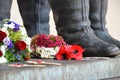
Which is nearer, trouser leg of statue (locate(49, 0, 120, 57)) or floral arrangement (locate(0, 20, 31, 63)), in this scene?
floral arrangement (locate(0, 20, 31, 63))

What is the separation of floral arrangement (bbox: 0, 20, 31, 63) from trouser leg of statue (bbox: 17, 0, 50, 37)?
385mm

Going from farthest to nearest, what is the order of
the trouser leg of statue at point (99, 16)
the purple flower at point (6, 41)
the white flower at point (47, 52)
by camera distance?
1. the trouser leg of statue at point (99, 16)
2. the white flower at point (47, 52)
3. the purple flower at point (6, 41)

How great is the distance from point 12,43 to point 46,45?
0.43 ft

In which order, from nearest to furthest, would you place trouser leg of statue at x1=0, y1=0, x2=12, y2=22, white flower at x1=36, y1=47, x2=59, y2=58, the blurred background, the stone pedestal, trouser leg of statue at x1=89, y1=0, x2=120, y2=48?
the stone pedestal
white flower at x1=36, y1=47, x2=59, y2=58
trouser leg of statue at x1=0, y1=0, x2=12, y2=22
trouser leg of statue at x1=89, y1=0, x2=120, y2=48
the blurred background

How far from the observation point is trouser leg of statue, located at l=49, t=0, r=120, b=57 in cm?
110

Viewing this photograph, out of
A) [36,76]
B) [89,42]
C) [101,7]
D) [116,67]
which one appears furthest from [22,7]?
[36,76]

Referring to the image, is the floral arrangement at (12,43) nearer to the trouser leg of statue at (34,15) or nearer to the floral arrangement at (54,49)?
the floral arrangement at (54,49)

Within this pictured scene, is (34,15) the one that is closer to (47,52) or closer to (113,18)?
(47,52)

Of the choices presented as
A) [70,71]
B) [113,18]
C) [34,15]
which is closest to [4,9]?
[34,15]

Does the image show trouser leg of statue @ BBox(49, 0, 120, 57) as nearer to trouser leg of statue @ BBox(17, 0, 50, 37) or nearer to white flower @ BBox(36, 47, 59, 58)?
white flower @ BBox(36, 47, 59, 58)

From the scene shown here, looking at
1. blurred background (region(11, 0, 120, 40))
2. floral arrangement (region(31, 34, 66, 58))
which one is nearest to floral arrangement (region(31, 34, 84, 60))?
floral arrangement (region(31, 34, 66, 58))

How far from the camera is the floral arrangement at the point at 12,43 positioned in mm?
950

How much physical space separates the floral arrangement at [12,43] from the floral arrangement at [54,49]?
3.0 inches

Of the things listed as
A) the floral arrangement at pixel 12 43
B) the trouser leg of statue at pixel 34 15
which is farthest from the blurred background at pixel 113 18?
the floral arrangement at pixel 12 43
